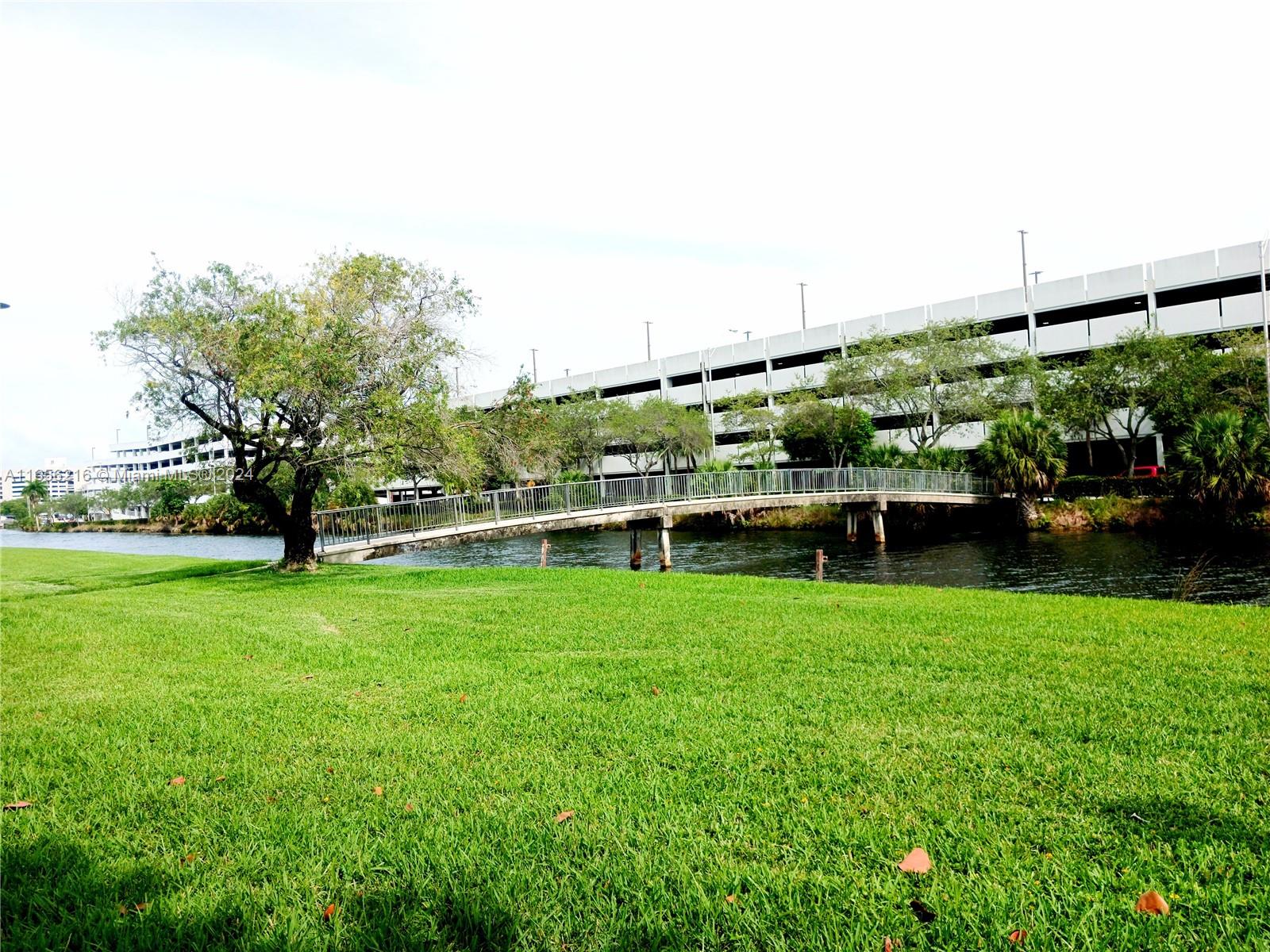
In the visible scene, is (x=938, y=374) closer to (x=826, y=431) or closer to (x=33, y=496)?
(x=826, y=431)

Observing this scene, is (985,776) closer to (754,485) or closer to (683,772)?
(683,772)

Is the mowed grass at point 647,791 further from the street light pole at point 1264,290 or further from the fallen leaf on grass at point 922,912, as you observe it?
the street light pole at point 1264,290

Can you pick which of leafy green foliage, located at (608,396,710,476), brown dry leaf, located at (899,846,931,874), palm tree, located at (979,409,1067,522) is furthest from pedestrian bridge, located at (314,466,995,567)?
brown dry leaf, located at (899,846,931,874)

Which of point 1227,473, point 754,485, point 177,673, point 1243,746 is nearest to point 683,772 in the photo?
point 1243,746

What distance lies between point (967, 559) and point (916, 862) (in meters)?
26.2

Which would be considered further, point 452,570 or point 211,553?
point 211,553

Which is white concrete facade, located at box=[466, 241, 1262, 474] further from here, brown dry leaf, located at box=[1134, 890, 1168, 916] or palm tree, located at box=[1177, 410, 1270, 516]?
brown dry leaf, located at box=[1134, 890, 1168, 916]

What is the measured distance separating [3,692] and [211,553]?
38.8 metres

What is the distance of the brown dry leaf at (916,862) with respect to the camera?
10.8 feet

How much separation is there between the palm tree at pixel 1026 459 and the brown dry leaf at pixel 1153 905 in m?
37.4

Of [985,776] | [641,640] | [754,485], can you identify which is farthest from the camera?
[754,485]

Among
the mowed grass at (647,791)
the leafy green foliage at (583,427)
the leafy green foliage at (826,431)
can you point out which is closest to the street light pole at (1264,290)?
the leafy green foliage at (826,431)

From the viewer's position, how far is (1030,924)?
115 inches

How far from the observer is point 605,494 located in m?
27.7
